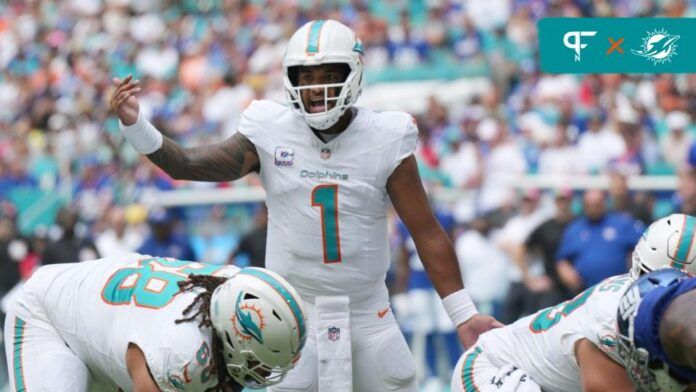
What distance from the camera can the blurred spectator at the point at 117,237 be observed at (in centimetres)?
1230

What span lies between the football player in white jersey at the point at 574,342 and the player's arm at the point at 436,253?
11.5 inches

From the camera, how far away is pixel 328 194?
17.4ft

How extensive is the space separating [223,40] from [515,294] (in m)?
8.74

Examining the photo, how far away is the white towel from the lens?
5.30 meters

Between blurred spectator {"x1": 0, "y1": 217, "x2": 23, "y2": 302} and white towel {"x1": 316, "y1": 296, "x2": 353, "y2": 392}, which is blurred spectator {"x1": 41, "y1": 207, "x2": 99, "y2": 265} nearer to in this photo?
blurred spectator {"x1": 0, "y1": 217, "x2": 23, "y2": 302}

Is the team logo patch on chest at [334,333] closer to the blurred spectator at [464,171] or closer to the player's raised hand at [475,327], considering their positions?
the player's raised hand at [475,327]

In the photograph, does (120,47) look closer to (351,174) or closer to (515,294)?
(515,294)

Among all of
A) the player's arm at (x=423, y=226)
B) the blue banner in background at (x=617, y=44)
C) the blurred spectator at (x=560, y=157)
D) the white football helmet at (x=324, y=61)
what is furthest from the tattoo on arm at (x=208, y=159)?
the blurred spectator at (x=560, y=157)

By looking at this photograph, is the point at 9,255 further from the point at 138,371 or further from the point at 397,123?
the point at 138,371

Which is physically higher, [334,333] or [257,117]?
[257,117]

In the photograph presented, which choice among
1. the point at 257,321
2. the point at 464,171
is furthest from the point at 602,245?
the point at 257,321

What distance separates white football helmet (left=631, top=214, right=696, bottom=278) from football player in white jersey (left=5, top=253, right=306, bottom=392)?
4.28 ft

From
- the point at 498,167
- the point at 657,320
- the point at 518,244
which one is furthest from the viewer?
the point at 498,167

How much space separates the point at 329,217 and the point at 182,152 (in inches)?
25.9
